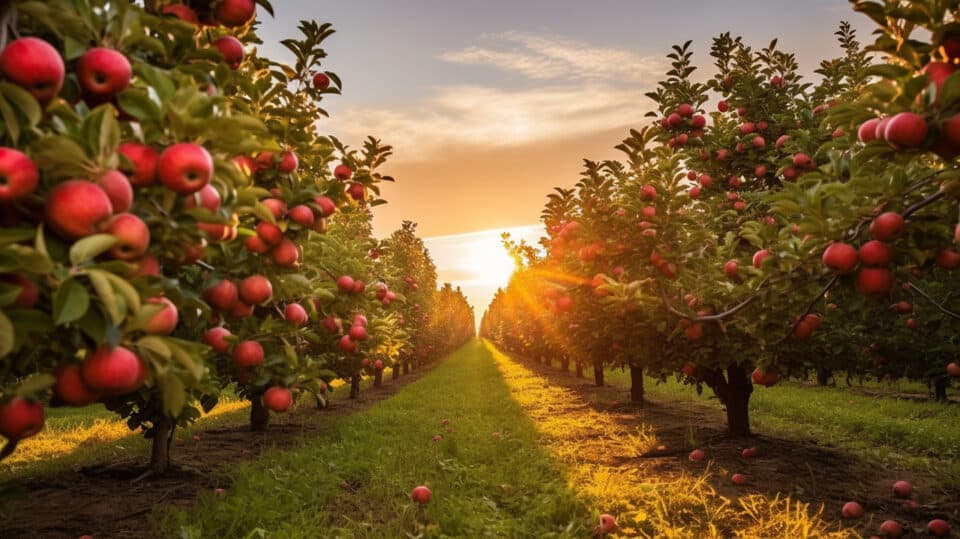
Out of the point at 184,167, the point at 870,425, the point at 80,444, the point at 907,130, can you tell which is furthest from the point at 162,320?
the point at 870,425

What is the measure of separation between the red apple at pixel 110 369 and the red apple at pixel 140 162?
1.79 ft

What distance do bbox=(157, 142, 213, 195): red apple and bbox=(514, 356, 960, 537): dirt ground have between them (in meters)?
5.97

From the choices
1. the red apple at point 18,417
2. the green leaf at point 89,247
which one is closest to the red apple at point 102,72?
the green leaf at point 89,247

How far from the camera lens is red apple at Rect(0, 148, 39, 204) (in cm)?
139

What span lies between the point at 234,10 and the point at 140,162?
4.02 feet

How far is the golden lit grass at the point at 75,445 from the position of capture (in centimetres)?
837

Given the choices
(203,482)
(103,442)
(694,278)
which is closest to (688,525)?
(694,278)

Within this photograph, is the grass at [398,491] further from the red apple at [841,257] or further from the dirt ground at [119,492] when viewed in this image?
the red apple at [841,257]

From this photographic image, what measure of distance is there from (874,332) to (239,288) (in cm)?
1520

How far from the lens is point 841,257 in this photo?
313 centimetres

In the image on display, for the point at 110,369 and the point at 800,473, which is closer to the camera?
the point at 110,369

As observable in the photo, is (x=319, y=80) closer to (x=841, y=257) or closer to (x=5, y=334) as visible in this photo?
(x=5, y=334)

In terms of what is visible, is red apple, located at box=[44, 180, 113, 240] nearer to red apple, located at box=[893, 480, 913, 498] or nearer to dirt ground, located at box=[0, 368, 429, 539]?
dirt ground, located at box=[0, 368, 429, 539]

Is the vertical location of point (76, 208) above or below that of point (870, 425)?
above
